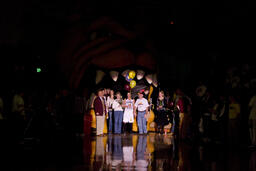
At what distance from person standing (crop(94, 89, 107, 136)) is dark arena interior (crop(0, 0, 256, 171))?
1.4 inches

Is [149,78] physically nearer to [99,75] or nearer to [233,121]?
[99,75]

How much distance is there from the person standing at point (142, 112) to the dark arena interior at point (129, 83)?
0.15 ft

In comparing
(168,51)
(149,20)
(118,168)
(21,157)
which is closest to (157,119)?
(168,51)

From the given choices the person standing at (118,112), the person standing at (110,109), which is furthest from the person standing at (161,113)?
the person standing at (110,109)

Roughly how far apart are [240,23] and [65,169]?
31.0ft

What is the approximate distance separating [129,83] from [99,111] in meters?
3.47

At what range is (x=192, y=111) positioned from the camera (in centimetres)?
1289

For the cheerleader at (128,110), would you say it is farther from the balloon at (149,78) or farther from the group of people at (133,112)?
the balloon at (149,78)

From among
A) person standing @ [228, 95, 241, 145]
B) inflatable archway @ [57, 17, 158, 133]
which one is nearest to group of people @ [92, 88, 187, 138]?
inflatable archway @ [57, 17, 158, 133]

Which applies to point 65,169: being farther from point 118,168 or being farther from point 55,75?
point 55,75

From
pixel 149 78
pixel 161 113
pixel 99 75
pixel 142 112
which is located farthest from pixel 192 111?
pixel 99 75

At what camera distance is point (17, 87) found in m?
12.9

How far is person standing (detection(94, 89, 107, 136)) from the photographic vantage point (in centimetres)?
1395

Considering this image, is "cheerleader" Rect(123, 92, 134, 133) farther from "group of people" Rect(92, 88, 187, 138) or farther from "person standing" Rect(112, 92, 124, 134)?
"person standing" Rect(112, 92, 124, 134)
